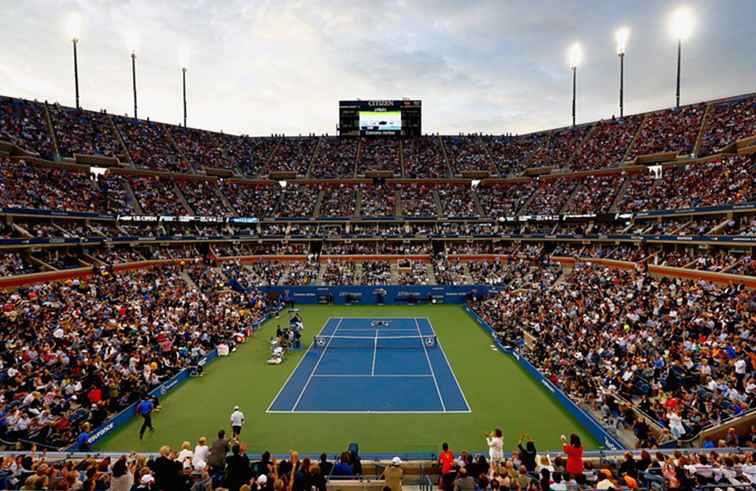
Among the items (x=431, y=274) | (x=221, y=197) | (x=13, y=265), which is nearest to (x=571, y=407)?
(x=431, y=274)

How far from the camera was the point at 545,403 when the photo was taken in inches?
666

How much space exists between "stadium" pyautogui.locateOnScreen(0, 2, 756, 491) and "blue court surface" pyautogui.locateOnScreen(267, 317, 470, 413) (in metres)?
0.18

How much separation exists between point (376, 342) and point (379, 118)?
44799 millimetres

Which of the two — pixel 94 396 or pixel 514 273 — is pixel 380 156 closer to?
pixel 514 273

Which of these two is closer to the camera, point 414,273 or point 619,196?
point 619,196

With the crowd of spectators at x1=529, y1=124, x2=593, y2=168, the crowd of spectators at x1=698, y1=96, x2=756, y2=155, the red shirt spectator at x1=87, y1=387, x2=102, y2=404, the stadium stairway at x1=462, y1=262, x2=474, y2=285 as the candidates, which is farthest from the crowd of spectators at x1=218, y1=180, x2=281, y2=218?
the crowd of spectators at x1=698, y1=96, x2=756, y2=155

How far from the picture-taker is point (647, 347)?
58.4 ft

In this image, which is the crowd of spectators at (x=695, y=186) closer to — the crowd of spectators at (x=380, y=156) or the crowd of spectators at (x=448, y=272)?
the crowd of spectators at (x=448, y=272)

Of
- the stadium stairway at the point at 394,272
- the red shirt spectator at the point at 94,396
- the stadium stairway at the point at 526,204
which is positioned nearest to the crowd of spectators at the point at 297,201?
the stadium stairway at the point at 394,272

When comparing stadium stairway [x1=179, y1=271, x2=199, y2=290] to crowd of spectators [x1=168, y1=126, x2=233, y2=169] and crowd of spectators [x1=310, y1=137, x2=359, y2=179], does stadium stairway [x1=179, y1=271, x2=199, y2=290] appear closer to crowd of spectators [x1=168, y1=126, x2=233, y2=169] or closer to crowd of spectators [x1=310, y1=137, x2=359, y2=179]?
crowd of spectators [x1=168, y1=126, x2=233, y2=169]

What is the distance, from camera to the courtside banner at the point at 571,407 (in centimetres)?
1316

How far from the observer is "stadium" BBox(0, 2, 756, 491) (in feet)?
36.3

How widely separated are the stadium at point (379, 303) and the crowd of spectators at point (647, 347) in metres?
0.13

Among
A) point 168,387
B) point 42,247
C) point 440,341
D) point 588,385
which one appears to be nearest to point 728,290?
point 588,385
